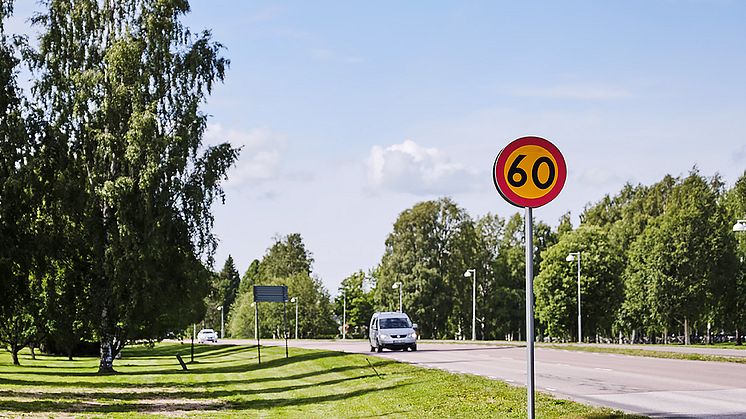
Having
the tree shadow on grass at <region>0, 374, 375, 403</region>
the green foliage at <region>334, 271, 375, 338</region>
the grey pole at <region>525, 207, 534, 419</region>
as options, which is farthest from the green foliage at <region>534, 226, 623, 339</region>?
the grey pole at <region>525, 207, 534, 419</region>

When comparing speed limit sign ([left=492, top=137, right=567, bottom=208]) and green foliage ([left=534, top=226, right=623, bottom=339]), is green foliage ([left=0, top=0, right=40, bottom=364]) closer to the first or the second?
speed limit sign ([left=492, top=137, right=567, bottom=208])

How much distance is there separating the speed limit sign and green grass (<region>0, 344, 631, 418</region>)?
585 cm

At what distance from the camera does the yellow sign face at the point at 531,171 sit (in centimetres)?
863


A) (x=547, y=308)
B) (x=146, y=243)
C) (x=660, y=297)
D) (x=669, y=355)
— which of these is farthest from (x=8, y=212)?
(x=547, y=308)

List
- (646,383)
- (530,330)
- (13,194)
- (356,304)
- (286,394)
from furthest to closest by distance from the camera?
(356,304) → (13,194) → (286,394) → (646,383) → (530,330)

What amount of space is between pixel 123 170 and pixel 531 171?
2919 cm

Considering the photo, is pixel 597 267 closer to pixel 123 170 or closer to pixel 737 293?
pixel 737 293

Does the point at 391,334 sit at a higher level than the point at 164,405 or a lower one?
lower

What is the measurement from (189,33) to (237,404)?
76.8 ft

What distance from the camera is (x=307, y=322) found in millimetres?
117062

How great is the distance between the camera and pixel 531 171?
866cm

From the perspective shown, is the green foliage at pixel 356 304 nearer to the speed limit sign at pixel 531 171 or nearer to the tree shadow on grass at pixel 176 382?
the tree shadow on grass at pixel 176 382

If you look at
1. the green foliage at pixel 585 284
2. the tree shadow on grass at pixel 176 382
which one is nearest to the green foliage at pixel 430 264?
the green foliage at pixel 585 284

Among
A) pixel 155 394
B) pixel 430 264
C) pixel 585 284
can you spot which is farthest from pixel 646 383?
pixel 430 264
